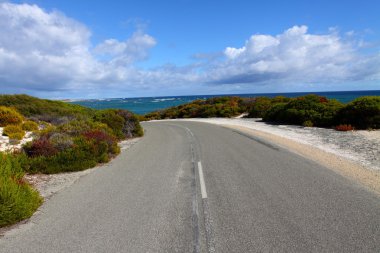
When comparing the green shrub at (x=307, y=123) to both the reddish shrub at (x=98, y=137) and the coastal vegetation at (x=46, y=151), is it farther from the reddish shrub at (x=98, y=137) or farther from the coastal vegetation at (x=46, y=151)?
the reddish shrub at (x=98, y=137)

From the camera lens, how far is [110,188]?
815 cm

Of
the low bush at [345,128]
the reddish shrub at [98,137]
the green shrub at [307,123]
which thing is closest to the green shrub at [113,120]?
the reddish shrub at [98,137]

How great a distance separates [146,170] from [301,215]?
18.3 feet

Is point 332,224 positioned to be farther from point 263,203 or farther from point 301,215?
point 263,203

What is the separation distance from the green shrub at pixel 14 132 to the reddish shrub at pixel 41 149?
4.83m

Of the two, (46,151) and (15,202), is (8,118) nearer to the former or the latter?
(46,151)

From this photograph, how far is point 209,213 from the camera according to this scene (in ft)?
19.7

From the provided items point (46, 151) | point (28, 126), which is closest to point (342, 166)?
point (46, 151)

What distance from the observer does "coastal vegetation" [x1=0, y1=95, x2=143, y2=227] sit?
6.14m

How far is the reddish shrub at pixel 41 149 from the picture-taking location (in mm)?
11055

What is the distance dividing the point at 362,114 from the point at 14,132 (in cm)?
2017

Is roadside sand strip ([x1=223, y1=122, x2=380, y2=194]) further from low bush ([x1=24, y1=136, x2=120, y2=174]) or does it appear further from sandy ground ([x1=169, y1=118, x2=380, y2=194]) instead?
low bush ([x1=24, y1=136, x2=120, y2=174])

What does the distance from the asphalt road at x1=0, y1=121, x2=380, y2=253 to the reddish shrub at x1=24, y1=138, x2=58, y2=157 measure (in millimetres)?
2271

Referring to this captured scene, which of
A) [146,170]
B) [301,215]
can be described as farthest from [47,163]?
[301,215]
